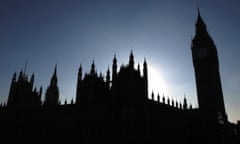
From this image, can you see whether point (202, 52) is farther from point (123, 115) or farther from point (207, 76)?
point (123, 115)

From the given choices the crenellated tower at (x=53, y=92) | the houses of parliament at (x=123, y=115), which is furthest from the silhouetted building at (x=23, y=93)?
the crenellated tower at (x=53, y=92)

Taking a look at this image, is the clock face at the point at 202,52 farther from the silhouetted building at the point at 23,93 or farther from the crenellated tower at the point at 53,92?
the silhouetted building at the point at 23,93

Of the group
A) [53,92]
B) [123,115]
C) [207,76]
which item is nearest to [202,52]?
[207,76]

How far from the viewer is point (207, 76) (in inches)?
2298

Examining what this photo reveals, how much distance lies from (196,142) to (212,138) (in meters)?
8.59

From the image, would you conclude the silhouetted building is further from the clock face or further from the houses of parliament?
the clock face

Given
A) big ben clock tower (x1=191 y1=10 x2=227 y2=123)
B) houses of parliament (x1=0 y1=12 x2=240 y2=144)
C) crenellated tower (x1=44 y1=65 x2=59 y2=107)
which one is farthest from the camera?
crenellated tower (x1=44 y1=65 x2=59 y2=107)

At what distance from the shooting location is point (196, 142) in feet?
136

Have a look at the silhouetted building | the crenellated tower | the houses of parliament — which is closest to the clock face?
the houses of parliament

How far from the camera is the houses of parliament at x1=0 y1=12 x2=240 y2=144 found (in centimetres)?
3553

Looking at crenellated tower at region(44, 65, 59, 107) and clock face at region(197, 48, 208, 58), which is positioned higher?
clock face at region(197, 48, 208, 58)

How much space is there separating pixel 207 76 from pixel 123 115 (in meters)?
36.1

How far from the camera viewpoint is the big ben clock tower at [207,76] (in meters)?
54.5

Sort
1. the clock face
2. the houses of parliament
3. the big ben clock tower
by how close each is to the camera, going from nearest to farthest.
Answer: the houses of parliament, the big ben clock tower, the clock face
